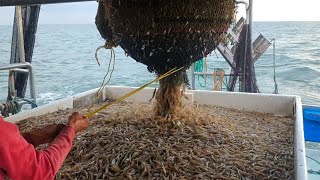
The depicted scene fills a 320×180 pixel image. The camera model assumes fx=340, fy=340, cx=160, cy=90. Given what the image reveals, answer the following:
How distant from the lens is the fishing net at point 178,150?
9.22ft

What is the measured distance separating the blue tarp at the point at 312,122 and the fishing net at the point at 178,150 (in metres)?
1.51

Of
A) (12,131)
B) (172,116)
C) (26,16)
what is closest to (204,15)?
(172,116)

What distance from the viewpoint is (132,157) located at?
9.65 feet

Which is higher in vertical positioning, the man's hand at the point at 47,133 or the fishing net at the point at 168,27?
the fishing net at the point at 168,27

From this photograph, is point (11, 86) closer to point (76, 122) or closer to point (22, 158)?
point (76, 122)

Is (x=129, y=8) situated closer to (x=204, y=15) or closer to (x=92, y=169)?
(x=204, y=15)

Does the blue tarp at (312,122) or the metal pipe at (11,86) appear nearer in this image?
the metal pipe at (11,86)

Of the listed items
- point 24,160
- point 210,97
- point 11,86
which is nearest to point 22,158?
point 24,160

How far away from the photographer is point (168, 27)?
2770 millimetres

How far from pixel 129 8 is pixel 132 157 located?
1.27 metres

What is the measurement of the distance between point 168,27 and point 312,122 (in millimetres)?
3635

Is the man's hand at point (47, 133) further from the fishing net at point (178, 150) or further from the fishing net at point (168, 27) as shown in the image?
the fishing net at point (168, 27)

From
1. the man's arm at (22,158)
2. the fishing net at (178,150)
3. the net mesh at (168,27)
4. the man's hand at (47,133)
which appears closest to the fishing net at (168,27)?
the net mesh at (168,27)

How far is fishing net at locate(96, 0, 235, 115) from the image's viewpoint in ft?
9.04
